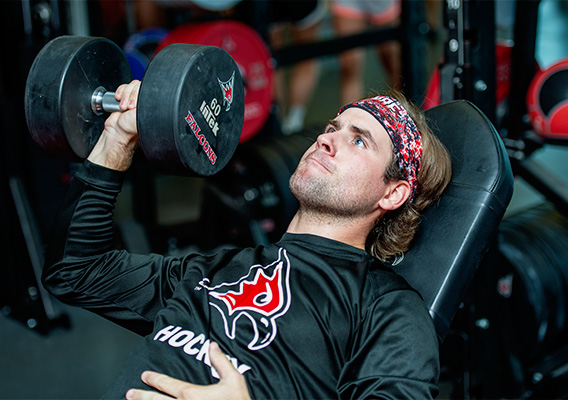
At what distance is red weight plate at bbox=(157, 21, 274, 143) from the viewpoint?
2391 millimetres

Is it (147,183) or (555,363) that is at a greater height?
(147,183)

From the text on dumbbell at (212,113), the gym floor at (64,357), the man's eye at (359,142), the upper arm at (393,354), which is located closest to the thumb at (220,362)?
the upper arm at (393,354)

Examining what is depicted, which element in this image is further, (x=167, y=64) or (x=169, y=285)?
(x=169, y=285)

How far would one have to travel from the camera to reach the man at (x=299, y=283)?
1.01 meters

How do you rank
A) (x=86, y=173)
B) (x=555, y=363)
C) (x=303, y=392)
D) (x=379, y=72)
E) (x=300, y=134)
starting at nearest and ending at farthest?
(x=303, y=392)
(x=86, y=173)
(x=555, y=363)
(x=300, y=134)
(x=379, y=72)

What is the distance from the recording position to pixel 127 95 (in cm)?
120

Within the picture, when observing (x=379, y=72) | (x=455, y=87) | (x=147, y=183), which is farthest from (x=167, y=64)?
(x=379, y=72)

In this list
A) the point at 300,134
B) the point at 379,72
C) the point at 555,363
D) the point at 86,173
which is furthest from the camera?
the point at 379,72

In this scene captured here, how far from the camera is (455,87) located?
160cm

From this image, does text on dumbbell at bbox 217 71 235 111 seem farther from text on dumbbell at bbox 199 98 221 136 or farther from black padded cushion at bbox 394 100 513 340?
black padded cushion at bbox 394 100 513 340

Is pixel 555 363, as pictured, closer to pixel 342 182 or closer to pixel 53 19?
pixel 342 182

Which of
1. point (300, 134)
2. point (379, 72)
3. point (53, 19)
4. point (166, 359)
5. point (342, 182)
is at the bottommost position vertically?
point (379, 72)

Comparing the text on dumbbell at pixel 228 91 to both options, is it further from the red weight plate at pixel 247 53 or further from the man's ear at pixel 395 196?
the red weight plate at pixel 247 53

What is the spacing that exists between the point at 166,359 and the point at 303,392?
0.25 meters
